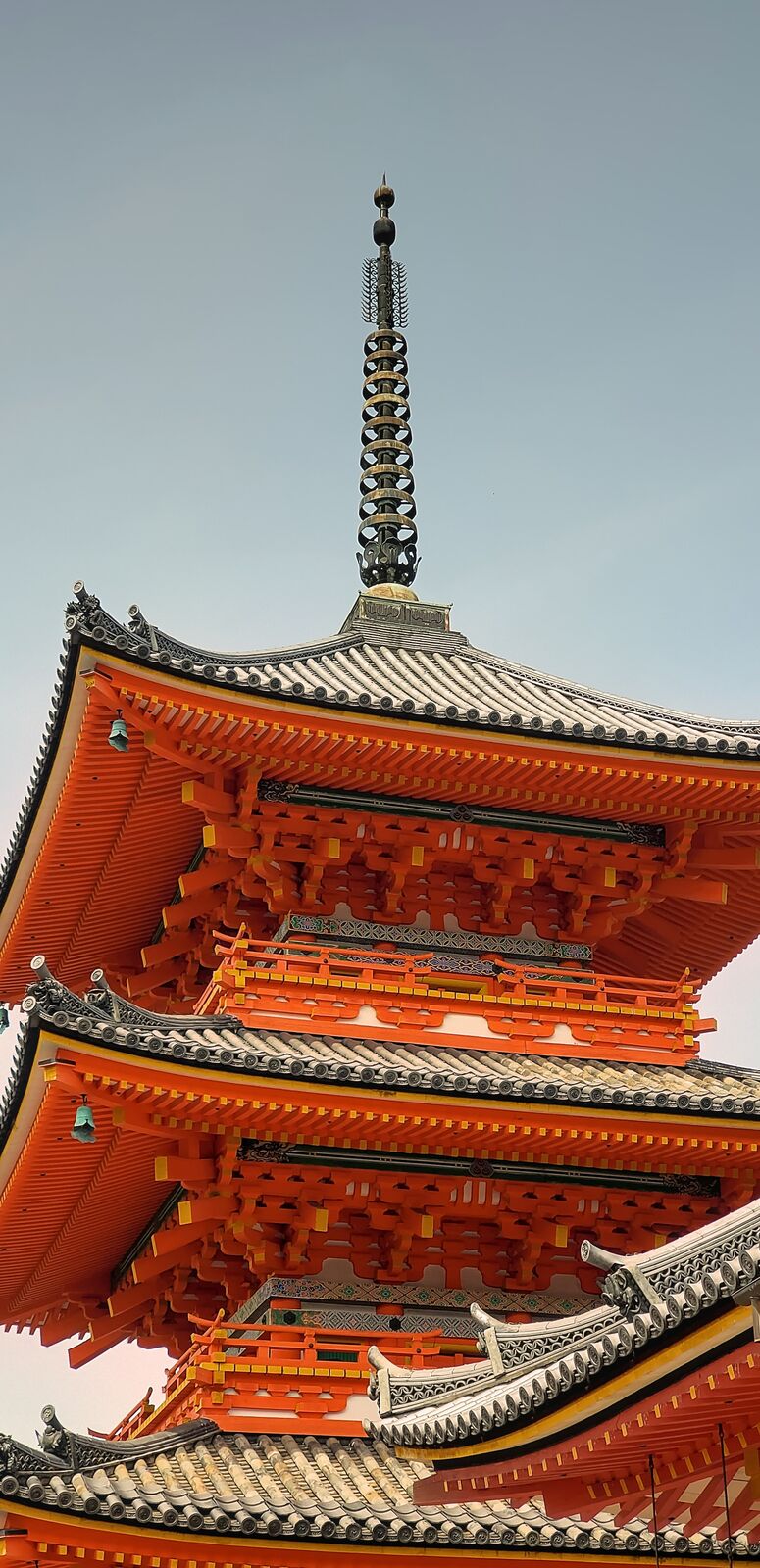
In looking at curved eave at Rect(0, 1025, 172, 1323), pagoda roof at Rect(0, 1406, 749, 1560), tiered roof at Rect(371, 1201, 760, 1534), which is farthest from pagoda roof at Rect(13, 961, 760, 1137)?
tiered roof at Rect(371, 1201, 760, 1534)

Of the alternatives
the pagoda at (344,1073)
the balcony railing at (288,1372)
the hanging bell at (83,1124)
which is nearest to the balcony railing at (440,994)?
the pagoda at (344,1073)

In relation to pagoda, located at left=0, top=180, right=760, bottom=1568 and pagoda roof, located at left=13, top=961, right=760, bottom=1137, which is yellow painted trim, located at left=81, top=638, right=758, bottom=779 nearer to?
pagoda, located at left=0, top=180, right=760, bottom=1568

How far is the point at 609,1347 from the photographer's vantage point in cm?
1061

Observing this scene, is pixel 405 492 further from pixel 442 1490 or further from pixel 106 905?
pixel 442 1490

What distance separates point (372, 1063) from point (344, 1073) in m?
0.70

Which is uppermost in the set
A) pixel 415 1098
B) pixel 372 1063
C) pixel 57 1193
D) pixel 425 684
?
pixel 425 684

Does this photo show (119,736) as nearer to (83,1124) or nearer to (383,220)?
(83,1124)

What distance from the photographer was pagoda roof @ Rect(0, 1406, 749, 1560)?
14.4m

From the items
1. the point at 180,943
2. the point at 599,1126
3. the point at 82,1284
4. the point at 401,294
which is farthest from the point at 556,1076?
the point at 401,294

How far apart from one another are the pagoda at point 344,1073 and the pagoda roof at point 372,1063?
0.04 meters

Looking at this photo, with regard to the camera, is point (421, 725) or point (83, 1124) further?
Result: point (421, 725)

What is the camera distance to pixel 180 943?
2236 centimetres

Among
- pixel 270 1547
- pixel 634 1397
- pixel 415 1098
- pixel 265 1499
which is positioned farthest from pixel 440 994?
pixel 634 1397

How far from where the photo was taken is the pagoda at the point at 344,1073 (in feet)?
50.4
